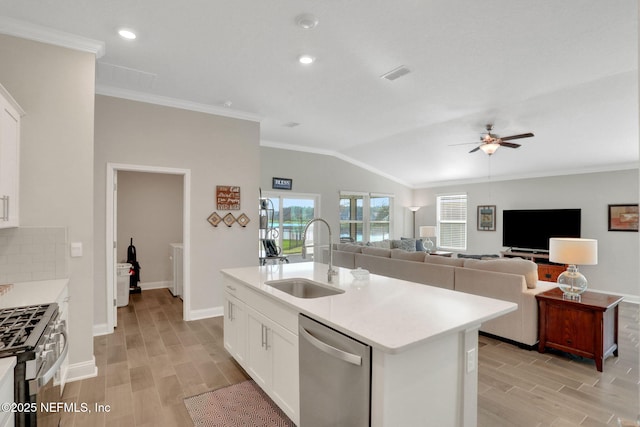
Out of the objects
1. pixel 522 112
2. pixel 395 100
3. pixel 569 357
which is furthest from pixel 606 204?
pixel 395 100

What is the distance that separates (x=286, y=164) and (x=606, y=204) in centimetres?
633

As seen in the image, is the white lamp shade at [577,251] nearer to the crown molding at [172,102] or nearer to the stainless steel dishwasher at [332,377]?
the stainless steel dishwasher at [332,377]

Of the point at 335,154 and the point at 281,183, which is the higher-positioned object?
the point at 335,154

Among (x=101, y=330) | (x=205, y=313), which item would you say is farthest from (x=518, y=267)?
(x=101, y=330)

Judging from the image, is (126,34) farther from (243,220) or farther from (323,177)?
(323,177)

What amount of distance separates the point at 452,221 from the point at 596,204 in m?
3.14

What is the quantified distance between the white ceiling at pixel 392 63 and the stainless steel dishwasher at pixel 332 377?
231 cm

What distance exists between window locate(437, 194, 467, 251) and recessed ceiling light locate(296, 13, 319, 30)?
7169mm

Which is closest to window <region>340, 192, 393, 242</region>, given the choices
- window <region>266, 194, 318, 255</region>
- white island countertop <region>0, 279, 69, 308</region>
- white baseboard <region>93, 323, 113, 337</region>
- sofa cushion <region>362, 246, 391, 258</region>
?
window <region>266, 194, 318, 255</region>

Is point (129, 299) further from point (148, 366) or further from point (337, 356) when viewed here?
point (337, 356)

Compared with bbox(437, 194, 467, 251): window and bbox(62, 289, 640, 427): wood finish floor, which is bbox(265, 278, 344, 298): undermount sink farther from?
bbox(437, 194, 467, 251): window

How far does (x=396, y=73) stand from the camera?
3.48m

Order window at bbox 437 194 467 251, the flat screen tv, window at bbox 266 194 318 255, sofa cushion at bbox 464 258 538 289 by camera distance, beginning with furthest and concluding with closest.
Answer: window at bbox 437 194 467 251
window at bbox 266 194 318 255
the flat screen tv
sofa cushion at bbox 464 258 538 289

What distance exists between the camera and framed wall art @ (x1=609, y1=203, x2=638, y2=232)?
19.1ft
